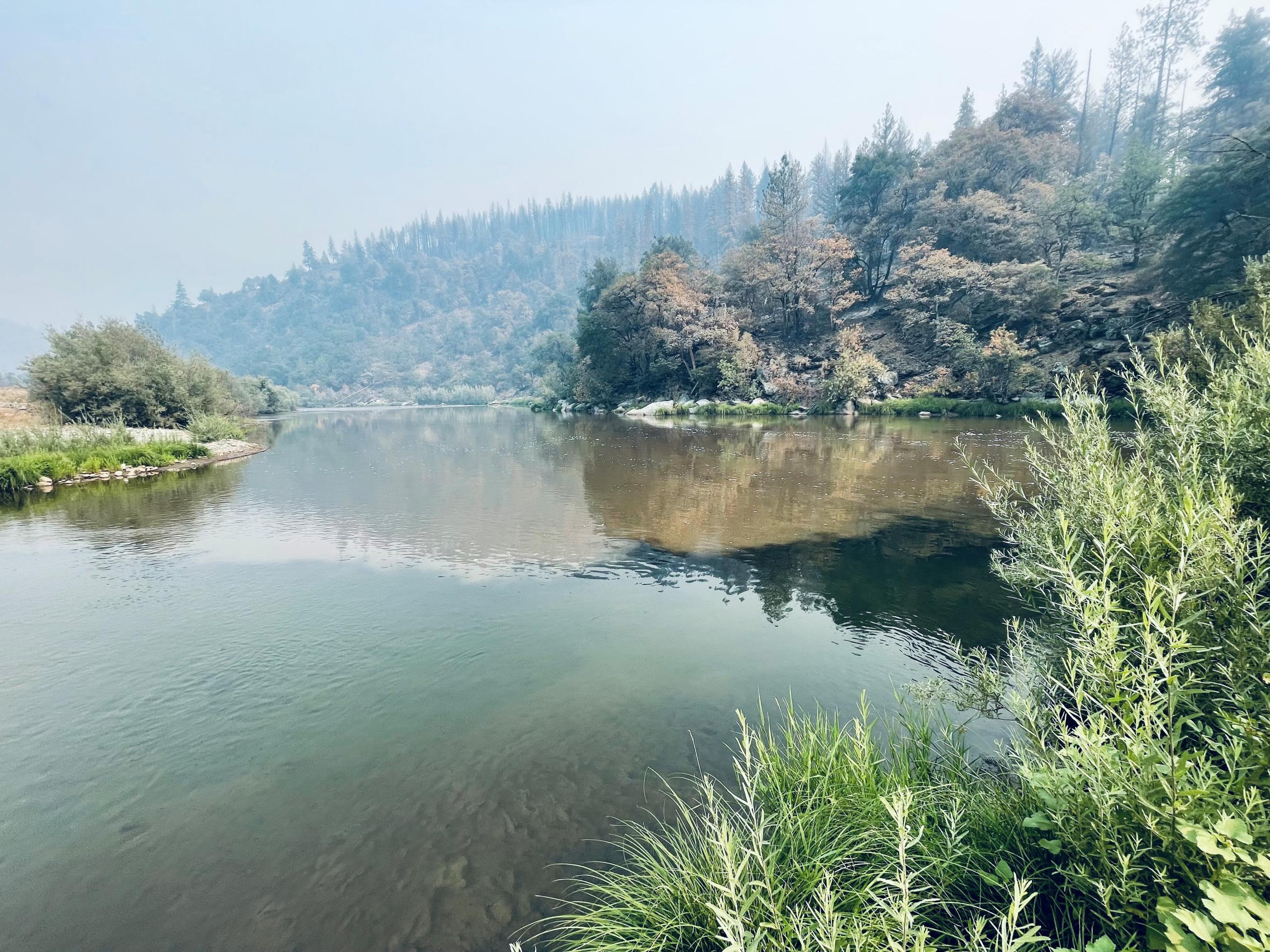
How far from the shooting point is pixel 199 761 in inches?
Answer: 227

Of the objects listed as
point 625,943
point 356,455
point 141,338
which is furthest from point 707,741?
point 141,338

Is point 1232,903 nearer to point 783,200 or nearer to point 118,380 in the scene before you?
point 118,380

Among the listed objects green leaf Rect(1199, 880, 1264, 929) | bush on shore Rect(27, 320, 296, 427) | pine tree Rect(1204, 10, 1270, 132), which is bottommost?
green leaf Rect(1199, 880, 1264, 929)

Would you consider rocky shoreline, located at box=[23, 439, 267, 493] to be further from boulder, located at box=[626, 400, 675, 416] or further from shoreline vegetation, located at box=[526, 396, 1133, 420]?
shoreline vegetation, located at box=[526, 396, 1133, 420]

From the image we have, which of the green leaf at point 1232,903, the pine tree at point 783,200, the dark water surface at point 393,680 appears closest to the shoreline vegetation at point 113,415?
the dark water surface at point 393,680

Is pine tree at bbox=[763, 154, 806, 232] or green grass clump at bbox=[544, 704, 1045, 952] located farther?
pine tree at bbox=[763, 154, 806, 232]

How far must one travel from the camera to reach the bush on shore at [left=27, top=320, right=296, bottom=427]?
32.1 meters

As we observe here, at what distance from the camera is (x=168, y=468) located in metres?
26.6

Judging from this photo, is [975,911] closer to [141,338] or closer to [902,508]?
[902,508]

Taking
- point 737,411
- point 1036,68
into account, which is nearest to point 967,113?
point 1036,68

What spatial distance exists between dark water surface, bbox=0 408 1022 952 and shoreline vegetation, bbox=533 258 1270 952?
1.27 metres

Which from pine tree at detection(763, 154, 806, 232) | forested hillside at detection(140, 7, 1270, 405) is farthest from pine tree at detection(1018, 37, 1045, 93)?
pine tree at detection(763, 154, 806, 232)

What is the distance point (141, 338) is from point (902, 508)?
51182 millimetres

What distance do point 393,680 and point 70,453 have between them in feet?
87.7
